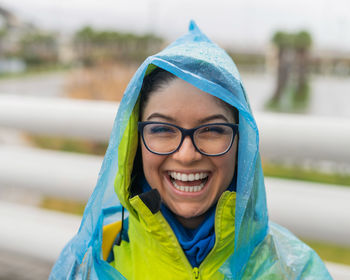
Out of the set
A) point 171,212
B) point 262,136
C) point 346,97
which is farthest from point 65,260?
point 346,97

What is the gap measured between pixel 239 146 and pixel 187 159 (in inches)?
6.2

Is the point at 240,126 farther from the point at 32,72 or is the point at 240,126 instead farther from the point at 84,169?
the point at 32,72

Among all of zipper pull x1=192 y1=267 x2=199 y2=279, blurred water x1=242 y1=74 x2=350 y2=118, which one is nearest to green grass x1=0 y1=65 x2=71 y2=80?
blurred water x1=242 y1=74 x2=350 y2=118

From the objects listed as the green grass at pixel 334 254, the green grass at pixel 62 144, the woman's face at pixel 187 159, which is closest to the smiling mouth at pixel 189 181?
the woman's face at pixel 187 159

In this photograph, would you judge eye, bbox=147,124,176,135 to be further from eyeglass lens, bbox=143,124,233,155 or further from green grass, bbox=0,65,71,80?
green grass, bbox=0,65,71,80

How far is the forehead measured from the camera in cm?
113

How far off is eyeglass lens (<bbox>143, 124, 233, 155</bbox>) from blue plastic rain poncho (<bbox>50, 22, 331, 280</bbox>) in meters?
0.05

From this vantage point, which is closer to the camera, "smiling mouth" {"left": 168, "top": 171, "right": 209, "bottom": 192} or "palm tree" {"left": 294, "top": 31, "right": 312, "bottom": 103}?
"smiling mouth" {"left": 168, "top": 171, "right": 209, "bottom": 192}

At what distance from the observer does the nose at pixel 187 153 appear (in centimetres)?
112

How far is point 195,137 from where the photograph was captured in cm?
114

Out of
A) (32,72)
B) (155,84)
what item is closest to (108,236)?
(155,84)

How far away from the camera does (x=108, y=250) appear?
1.35 metres

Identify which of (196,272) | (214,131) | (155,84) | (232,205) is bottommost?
(196,272)

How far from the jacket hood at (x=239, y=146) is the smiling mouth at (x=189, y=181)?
0.11 meters
